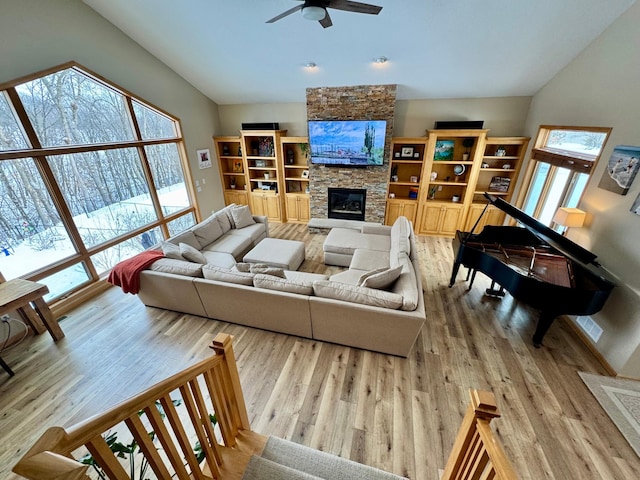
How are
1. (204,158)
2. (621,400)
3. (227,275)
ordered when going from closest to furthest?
(621,400), (227,275), (204,158)

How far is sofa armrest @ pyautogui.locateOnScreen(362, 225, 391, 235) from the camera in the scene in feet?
16.4

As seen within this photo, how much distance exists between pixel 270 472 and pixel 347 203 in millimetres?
5459

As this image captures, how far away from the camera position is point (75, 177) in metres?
3.89

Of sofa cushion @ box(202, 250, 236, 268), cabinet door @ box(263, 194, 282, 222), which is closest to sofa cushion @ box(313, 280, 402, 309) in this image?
sofa cushion @ box(202, 250, 236, 268)

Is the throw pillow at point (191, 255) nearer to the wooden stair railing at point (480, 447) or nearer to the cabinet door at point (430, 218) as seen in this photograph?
the wooden stair railing at point (480, 447)

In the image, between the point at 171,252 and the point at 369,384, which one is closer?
the point at 369,384

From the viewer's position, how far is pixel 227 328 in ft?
11.0

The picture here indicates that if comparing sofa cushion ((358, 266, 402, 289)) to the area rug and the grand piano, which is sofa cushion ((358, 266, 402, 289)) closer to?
the grand piano

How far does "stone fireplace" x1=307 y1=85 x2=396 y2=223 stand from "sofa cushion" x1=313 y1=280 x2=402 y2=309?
3.65 meters

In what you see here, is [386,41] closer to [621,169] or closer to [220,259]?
[621,169]

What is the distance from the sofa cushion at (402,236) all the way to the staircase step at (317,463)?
8.19ft

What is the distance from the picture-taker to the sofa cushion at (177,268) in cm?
326

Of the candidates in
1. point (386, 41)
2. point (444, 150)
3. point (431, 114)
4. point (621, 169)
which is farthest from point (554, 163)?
point (386, 41)

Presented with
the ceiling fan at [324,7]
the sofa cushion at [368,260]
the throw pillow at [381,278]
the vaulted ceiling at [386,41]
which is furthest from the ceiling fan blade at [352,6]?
the sofa cushion at [368,260]
